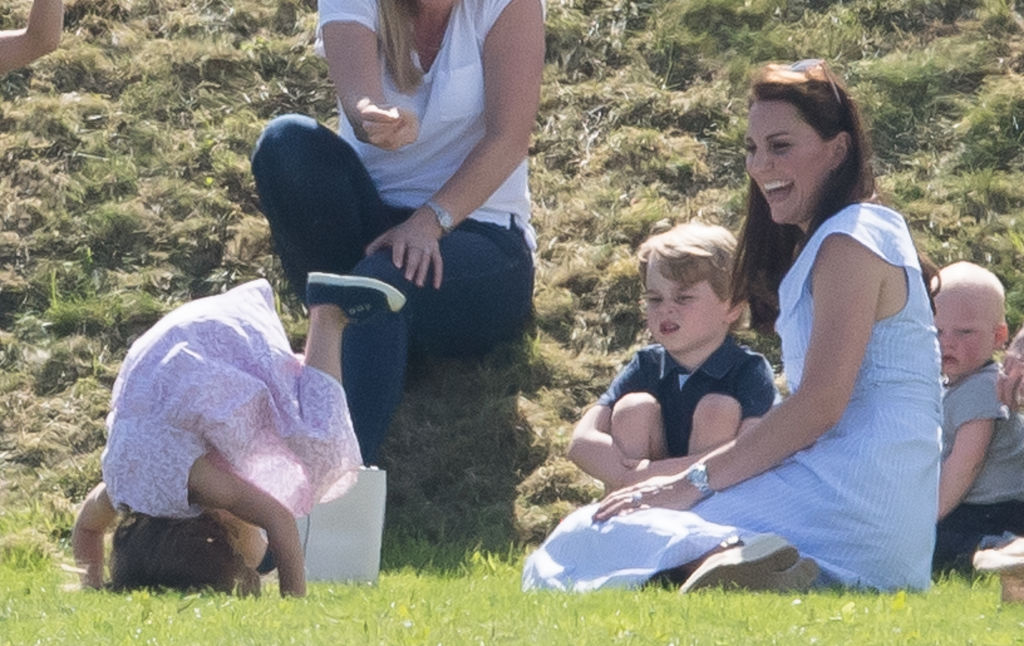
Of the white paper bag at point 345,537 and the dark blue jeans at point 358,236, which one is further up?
the dark blue jeans at point 358,236

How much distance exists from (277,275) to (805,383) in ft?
10.1

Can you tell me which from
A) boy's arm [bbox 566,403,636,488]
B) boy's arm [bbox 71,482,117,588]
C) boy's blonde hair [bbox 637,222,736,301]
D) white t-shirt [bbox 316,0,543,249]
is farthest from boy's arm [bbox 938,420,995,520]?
boy's arm [bbox 71,482,117,588]

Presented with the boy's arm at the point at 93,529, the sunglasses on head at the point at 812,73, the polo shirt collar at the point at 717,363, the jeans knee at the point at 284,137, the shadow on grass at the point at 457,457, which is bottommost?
the shadow on grass at the point at 457,457

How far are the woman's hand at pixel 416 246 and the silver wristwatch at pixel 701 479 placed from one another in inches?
55.4

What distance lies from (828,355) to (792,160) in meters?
0.62

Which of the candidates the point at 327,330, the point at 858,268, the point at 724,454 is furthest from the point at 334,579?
the point at 858,268

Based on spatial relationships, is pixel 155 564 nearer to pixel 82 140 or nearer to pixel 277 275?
pixel 277 275

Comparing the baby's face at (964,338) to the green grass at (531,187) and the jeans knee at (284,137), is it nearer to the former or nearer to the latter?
the green grass at (531,187)

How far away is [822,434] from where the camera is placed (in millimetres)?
4992

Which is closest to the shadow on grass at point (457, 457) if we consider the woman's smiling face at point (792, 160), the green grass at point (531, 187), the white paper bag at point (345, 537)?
the green grass at point (531, 187)

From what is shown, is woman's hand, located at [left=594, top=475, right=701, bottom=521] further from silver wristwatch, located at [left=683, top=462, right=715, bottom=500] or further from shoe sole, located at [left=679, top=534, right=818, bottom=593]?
shoe sole, located at [left=679, top=534, right=818, bottom=593]

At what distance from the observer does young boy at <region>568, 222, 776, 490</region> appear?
5.75 m

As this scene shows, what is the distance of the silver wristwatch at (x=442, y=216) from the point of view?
6.29 metres

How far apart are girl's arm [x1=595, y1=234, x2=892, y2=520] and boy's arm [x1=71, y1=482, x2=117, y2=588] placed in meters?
1.66
